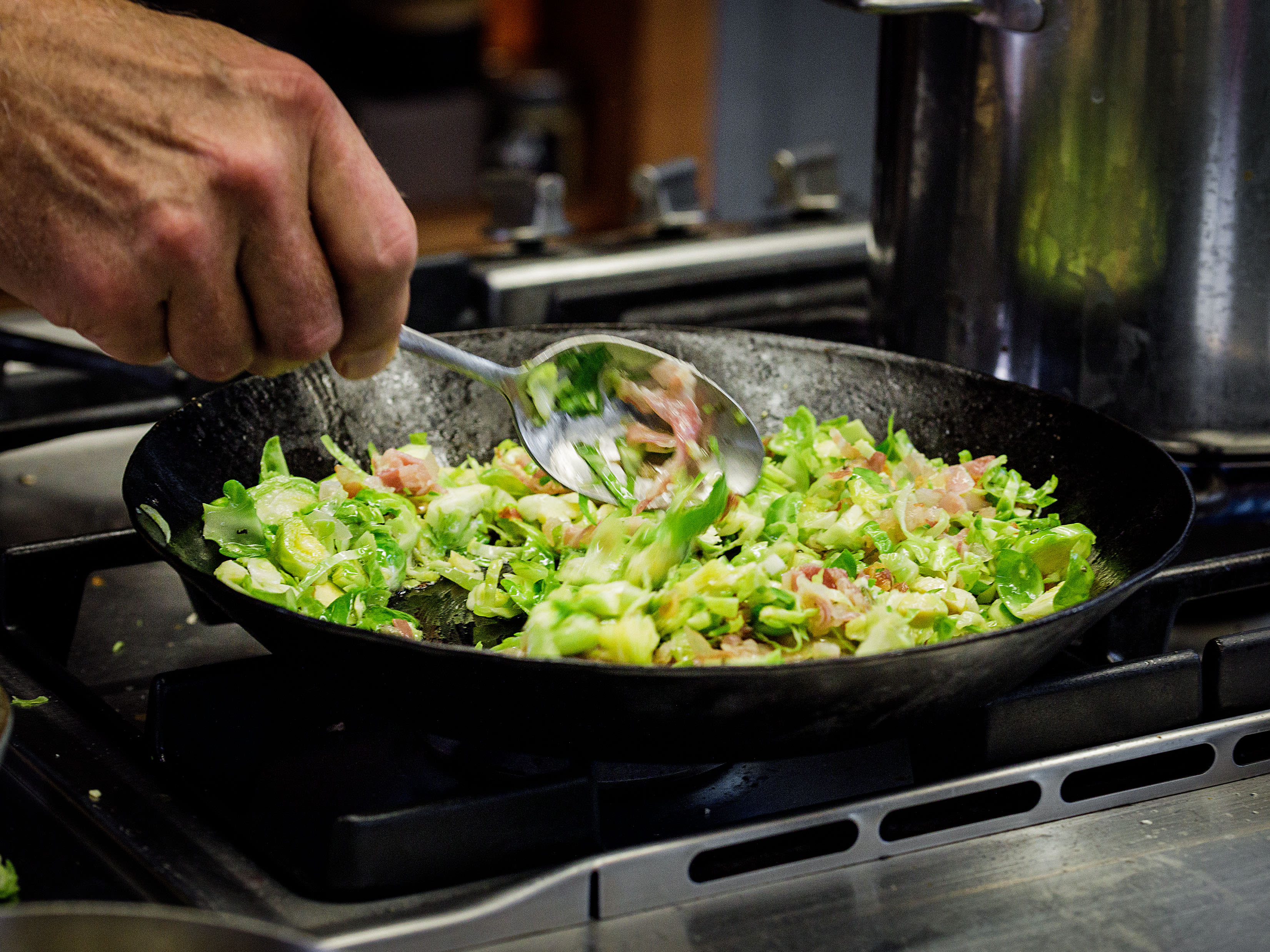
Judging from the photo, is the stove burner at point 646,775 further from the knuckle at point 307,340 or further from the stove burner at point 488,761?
the knuckle at point 307,340

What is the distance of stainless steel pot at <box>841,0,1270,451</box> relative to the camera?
1.17 metres

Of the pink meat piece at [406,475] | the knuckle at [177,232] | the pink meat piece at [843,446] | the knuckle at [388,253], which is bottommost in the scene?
the pink meat piece at [406,475]

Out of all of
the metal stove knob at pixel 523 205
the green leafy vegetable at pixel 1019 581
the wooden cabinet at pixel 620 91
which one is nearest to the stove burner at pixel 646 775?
the green leafy vegetable at pixel 1019 581

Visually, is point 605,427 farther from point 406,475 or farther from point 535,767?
point 535,767

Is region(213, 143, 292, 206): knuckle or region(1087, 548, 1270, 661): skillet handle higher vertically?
region(213, 143, 292, 206): knuckle

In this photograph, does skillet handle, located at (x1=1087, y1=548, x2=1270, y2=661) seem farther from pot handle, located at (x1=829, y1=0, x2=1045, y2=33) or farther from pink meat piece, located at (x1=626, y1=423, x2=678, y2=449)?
pot handle, located at (x1=829, y1=0, x2=1045, y2=33)

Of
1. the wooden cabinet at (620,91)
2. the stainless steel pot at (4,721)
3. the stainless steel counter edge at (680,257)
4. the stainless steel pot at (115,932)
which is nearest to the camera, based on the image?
the stainless steel pot at (115,932)

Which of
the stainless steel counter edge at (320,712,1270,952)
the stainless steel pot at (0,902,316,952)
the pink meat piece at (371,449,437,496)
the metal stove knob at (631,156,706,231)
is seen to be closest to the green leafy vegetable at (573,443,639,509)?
the pink meat piece at (371,449,437,496)

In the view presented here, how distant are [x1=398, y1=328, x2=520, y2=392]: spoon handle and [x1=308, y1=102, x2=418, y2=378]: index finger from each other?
2.9 inches

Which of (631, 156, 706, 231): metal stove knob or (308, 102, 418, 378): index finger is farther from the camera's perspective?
(631, 156, 706, 231): metal stove knob

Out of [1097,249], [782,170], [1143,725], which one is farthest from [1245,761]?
[782,170]

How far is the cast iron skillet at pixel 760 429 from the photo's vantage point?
28.5 inches

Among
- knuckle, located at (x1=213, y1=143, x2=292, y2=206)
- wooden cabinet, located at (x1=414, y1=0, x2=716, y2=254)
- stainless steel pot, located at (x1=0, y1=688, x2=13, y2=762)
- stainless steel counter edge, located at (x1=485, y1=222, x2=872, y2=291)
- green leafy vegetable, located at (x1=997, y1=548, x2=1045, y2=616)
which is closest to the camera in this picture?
stainless steel pot, located at (x1=0, y1=688, x2=13, y2=762)

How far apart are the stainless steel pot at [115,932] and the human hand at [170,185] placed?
39 cm
